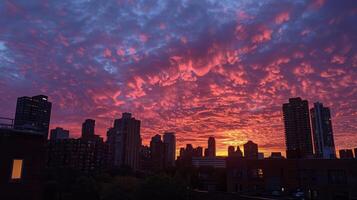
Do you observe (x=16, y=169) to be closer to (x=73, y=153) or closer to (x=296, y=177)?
(x=296, y=177)

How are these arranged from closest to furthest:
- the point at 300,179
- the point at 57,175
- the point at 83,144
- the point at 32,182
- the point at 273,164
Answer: the point at 32,182 → the point at 300,179 → the point at 273,164 → the point at 57,175 → the point at 83,144

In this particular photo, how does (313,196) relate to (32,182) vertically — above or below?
below

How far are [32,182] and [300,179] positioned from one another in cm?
5202

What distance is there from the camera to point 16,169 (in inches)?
819

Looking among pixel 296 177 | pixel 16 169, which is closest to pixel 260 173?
pixel 296 177

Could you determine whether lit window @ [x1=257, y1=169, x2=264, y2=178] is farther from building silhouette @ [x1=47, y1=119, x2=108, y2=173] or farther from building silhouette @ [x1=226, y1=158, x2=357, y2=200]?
building silhouette @ [x1=47, y1=119, x2=108, y2=173]

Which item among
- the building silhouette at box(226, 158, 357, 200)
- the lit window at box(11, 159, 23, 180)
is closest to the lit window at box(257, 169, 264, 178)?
the building silhouette at box(226, 158, 357, 200)

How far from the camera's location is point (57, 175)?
3408 inches

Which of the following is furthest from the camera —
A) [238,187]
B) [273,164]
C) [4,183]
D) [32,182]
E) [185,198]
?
[238,187]

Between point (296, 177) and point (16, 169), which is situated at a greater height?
point (16, 169)

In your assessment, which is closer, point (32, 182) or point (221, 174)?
point (32, 182)

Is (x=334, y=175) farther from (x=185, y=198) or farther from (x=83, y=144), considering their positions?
(x=83, y=144)

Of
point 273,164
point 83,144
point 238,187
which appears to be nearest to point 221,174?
point 238,187

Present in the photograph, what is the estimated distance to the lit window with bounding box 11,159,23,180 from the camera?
2059 centimetres
